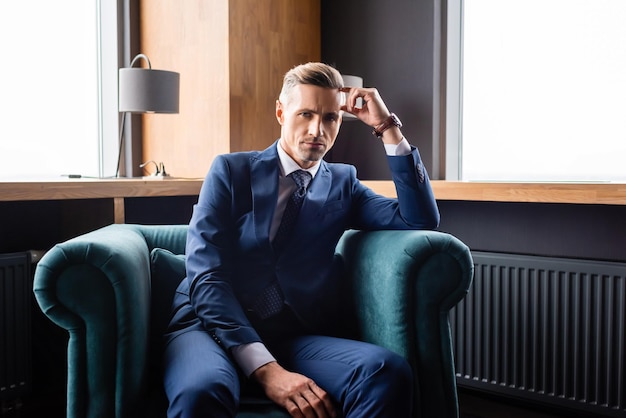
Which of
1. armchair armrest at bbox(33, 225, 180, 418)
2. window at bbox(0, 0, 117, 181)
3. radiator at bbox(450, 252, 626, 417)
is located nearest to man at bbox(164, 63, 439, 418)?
armchair armrest at bbox(33, 225, 180, 418)

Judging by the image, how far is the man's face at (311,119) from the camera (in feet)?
5.51

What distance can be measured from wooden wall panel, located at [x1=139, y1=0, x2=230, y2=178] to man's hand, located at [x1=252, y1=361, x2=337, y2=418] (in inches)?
67.5

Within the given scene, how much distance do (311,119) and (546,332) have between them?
54.3 inches

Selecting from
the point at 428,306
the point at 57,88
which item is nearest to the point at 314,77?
the point at 428,306

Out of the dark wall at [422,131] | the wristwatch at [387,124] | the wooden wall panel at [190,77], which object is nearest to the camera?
the wristwatch at [387,124]

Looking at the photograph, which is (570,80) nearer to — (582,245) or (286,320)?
(582,245)

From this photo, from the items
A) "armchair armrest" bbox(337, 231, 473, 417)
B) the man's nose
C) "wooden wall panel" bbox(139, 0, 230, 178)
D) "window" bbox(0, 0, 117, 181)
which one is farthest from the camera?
"wooden wall panel" bbox(139, 0, 230, 178)

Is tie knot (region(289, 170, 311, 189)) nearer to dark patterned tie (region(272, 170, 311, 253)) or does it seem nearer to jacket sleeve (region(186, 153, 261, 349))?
dark patterned tie (region(272, 170, 311, 253))

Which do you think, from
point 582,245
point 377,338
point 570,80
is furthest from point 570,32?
point 377,338

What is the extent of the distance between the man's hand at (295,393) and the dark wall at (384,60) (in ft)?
5.82

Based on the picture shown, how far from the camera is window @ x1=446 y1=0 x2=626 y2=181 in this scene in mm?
2602

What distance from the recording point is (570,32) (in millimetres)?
2686

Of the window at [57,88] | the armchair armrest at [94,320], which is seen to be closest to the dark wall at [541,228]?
the armchair armrest at [94,320]

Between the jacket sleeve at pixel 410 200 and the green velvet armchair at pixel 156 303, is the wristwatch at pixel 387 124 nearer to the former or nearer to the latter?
the jacket sleeve at pixel 410 200
